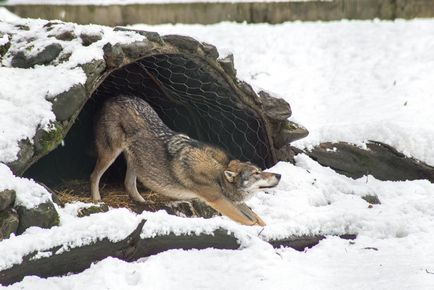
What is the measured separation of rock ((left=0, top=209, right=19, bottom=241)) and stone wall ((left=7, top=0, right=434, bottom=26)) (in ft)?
20.2

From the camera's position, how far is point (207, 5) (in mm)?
9984

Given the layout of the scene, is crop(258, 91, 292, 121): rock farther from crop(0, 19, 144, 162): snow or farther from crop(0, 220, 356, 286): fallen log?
crop(0, 220, 356, 286): fallen log

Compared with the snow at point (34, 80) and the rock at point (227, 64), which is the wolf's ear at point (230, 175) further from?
the snow at point (34, 80)

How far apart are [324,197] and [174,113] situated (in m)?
1.71

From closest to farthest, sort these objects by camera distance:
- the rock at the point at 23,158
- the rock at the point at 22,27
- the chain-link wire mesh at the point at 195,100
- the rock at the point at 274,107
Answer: the rock at the point at 23,158
the rock at the point at 22,27
the chain-link wire mesh at the point at 195,100
the rock at the point at 274,107

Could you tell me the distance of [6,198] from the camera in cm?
403

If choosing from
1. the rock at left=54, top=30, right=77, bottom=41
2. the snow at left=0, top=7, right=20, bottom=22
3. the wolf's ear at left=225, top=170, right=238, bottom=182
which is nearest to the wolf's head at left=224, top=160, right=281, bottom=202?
the wolf's ear at left=225, top=170, right=238, bottom=182

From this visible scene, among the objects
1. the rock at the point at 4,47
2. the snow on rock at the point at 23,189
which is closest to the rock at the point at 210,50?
the rock at the point at 4,47

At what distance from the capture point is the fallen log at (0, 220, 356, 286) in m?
3.82

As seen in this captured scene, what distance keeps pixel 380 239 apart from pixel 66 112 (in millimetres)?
2392

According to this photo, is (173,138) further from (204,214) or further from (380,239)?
(380,239)

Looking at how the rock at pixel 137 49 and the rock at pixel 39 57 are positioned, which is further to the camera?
the rock at pixel 137 49

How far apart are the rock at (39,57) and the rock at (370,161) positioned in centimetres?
266

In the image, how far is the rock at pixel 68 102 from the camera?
15.5 ft
